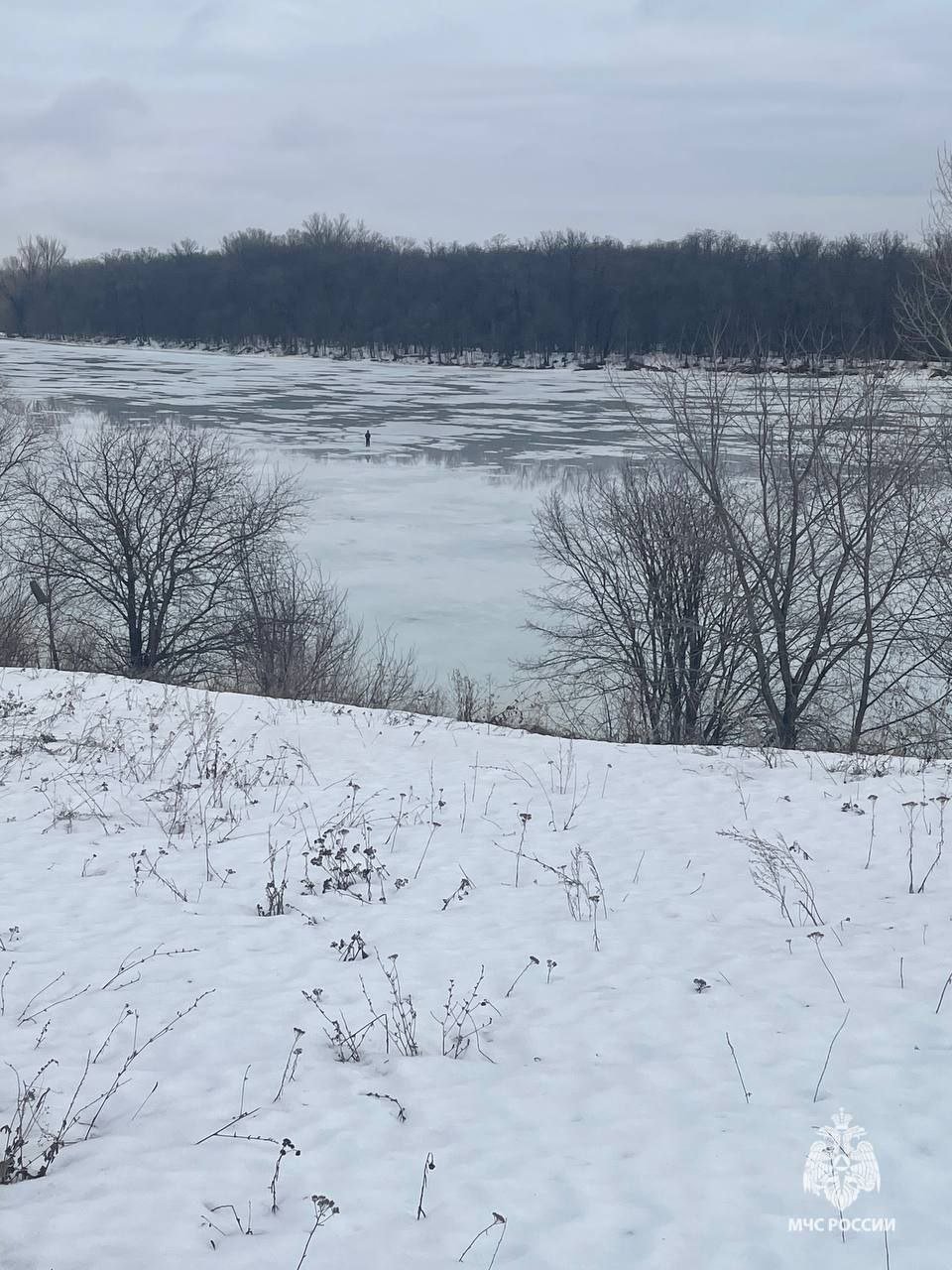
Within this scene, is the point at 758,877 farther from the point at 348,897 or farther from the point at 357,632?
the point at 357,632

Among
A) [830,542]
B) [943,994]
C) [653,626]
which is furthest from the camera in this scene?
[830,542]

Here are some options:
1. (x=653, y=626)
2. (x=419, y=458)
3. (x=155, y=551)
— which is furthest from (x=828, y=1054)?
(x=419, y=458)

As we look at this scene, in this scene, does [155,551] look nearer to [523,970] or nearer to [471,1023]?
[523,970]

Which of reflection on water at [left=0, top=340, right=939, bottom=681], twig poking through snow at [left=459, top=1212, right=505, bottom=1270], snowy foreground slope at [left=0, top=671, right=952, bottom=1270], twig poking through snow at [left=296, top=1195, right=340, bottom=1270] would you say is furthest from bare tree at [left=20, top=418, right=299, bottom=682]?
twig poking through snow at [left=459, top=1212, right=505, bottom=1270]

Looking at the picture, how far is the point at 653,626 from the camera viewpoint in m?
18.9

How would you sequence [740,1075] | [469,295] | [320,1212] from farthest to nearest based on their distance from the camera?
[469,295] < [740,1075] < [320,1212]

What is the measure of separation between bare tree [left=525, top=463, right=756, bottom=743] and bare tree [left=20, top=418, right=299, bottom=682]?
7697 mm

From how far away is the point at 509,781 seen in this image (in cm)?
891

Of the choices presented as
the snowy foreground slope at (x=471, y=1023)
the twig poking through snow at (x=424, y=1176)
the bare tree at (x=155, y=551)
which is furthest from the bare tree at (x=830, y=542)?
the twig poking through snow at (x=424, y=1176)

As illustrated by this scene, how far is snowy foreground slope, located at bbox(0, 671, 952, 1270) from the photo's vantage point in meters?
3.27

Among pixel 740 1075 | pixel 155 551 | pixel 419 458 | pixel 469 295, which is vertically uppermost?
pixel 469 295

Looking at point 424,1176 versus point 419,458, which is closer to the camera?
point 424,1176

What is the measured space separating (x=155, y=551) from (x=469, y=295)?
79.5 meters

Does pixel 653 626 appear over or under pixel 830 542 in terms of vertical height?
under
